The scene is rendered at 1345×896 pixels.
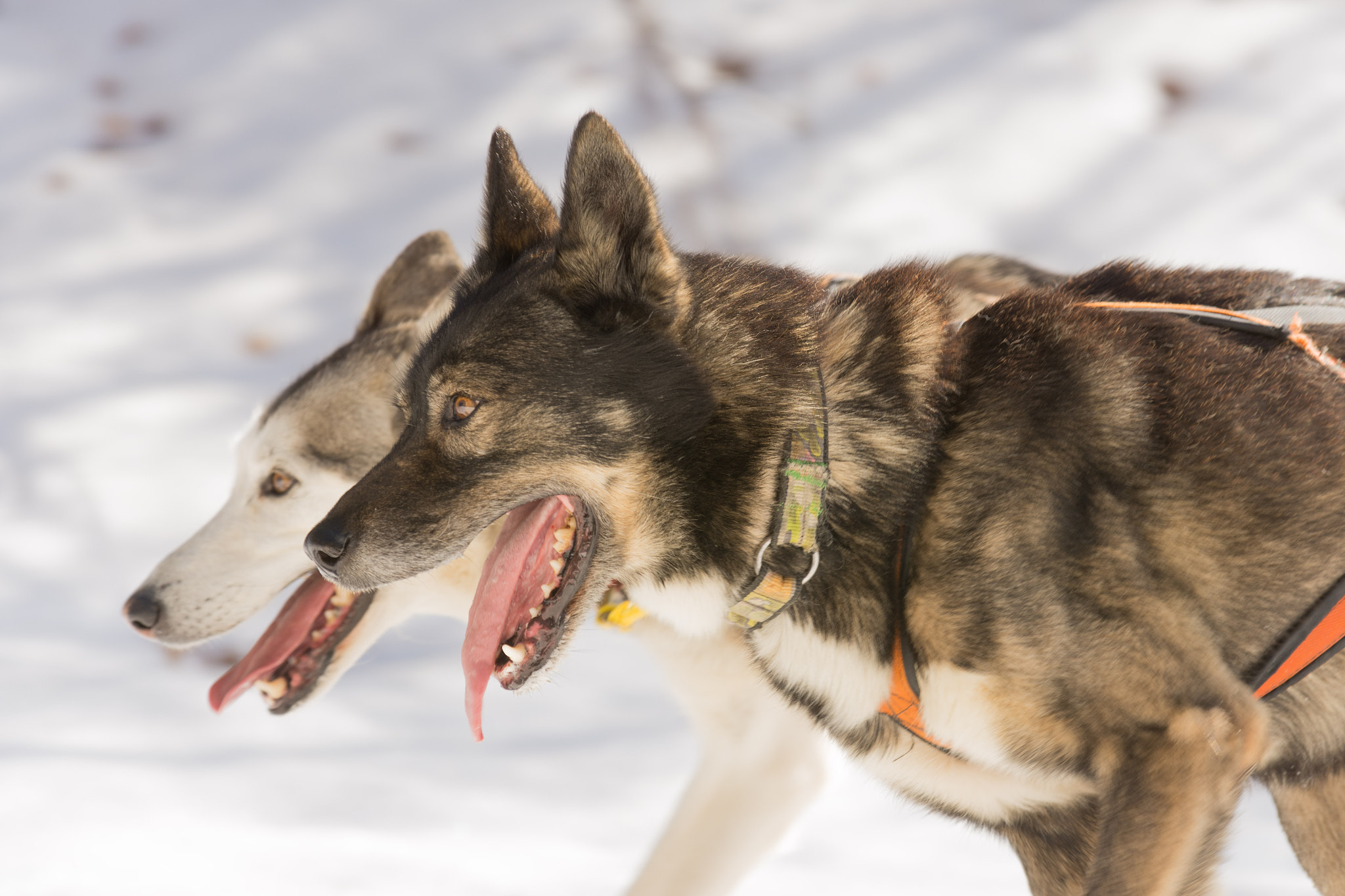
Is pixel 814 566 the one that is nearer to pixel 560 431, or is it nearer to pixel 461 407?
pixel 560 431

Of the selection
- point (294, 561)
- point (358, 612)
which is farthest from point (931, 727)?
point (294, 561)

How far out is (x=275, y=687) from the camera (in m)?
2.72

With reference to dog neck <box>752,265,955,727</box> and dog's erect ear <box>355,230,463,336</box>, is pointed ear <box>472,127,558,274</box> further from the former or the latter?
dog's erect ear <box>355,230,463,336</box>

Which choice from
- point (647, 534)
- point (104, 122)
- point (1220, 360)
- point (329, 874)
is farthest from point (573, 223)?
point (104, 122)

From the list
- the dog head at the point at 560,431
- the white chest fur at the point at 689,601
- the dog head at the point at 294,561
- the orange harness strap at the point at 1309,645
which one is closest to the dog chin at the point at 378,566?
the dog head at the point at 560,431

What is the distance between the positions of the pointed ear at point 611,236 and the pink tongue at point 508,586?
35 centimetres

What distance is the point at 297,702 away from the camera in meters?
2.71

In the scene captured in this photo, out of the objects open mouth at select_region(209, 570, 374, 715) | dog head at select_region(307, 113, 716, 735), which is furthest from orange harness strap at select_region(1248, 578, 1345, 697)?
open mouth at select_region(209, 570, 374, 715)

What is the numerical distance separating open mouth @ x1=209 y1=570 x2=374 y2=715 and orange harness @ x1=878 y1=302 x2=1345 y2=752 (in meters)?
1.50

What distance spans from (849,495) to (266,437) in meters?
1.65

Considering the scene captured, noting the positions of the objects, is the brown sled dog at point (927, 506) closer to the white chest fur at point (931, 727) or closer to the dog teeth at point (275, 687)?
the white chest fur at point (931, 727)

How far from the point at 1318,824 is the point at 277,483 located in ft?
7.71

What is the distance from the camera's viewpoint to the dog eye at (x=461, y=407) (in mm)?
1764

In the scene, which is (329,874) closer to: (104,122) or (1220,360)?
A: (1220,360)
